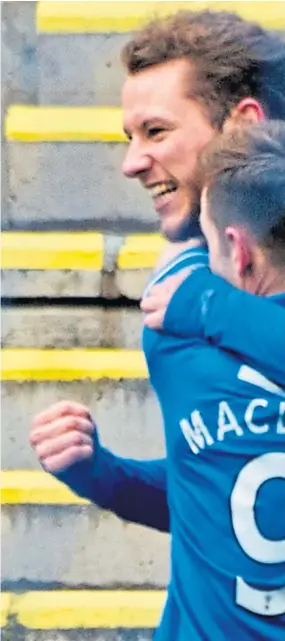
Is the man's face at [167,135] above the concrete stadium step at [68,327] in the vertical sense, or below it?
above

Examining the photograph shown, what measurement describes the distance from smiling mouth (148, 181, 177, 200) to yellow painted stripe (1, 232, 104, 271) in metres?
0.07

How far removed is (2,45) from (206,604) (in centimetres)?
51

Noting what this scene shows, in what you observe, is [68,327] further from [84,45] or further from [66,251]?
[84,45]

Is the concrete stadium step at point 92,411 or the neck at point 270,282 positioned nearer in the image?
the neck at point 270,282

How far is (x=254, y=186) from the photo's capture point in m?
0.75

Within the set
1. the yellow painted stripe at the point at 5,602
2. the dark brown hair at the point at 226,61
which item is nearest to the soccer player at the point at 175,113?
the dark brown hair at the point at 226,61

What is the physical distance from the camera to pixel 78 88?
0.84 metres

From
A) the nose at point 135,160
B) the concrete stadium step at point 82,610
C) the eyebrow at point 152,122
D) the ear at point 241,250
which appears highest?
the eyebrow at point 152,122

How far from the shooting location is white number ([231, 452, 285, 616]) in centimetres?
74

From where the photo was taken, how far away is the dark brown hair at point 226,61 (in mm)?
768

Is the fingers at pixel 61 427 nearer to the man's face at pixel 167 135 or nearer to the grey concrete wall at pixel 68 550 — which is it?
the grey concrete wall at pixel 68 550

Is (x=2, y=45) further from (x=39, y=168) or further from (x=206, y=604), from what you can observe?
(x=206, y=604)

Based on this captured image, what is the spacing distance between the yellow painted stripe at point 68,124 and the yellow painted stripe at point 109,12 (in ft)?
0.23

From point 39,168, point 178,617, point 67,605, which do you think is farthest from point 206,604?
point 39,168
